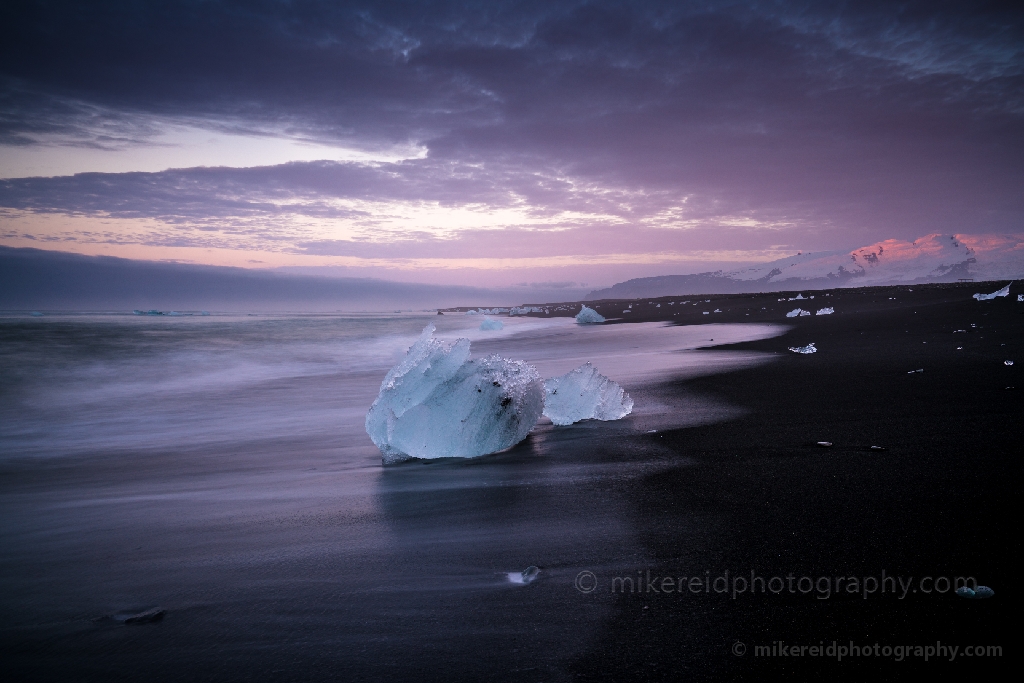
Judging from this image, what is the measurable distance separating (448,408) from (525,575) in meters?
2.28

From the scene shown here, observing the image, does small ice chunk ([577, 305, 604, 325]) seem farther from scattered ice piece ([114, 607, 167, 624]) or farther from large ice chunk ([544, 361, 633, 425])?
scattered ice piece ([114, 607, 167, 624])

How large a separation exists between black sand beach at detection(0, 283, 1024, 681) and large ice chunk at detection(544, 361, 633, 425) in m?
0.92

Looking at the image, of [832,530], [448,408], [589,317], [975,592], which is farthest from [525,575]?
[589,317]

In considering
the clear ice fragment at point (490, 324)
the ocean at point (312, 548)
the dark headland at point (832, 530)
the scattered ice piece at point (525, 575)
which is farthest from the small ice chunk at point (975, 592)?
the clear ice fragment at point (490, 324)

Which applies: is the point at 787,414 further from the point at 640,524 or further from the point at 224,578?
the point at 224,578

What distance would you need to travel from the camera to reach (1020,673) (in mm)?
1428

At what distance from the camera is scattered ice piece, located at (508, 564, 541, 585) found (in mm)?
2153

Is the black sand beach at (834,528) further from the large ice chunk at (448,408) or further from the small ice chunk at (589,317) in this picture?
the small ice chunk at (589,317)

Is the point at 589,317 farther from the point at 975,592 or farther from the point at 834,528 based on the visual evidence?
the point at 975,592

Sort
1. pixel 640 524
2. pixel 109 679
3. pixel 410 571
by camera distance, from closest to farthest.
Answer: pixel 109 679 < pixel 410 571 < pixel 640 524

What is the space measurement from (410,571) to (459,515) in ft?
2.24

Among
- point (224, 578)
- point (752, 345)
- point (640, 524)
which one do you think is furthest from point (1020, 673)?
point (752, 345)

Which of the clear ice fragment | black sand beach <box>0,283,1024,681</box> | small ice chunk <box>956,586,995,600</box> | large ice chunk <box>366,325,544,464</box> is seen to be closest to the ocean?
black sand beach <box>0,283,1024,681</box>

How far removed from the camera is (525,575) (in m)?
2.19
